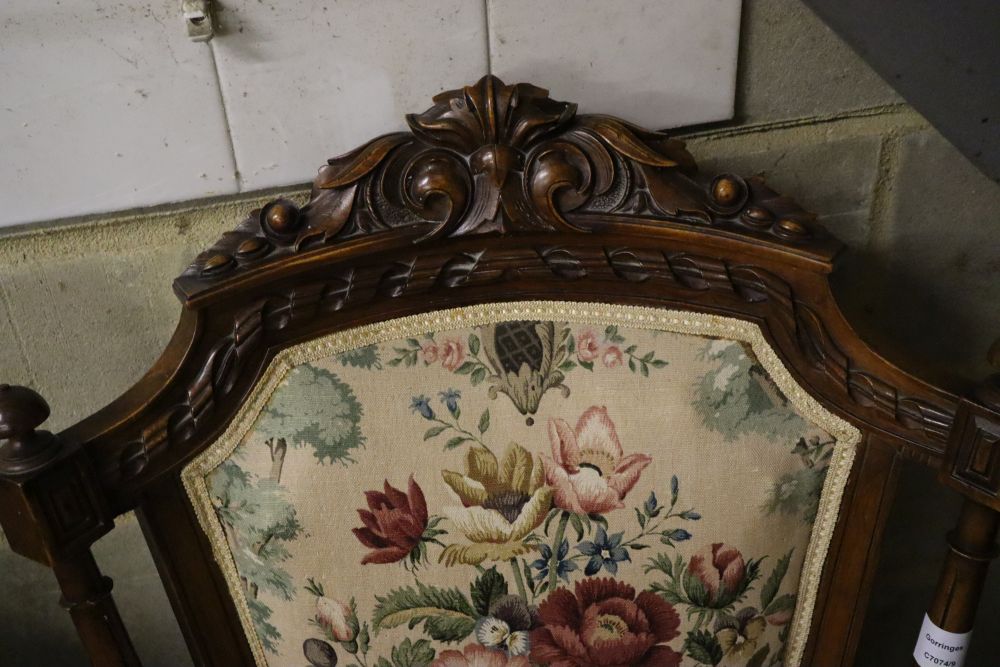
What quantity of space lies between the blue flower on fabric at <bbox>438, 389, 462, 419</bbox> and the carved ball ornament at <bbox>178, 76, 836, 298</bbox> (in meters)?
0.14

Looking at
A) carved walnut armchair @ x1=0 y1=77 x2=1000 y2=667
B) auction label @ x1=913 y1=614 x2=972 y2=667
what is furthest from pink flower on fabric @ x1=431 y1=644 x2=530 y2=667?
auction label @ x1=913 y1=614 x2=972 y2=667

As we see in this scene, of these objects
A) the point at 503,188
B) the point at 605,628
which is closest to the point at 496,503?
the point at 605,628

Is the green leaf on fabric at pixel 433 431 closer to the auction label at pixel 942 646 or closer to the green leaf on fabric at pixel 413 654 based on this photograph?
the green leaf on fabric at pixel 413 654

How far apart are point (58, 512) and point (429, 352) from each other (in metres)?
0.31

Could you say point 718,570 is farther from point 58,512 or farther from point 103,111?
point 103,111

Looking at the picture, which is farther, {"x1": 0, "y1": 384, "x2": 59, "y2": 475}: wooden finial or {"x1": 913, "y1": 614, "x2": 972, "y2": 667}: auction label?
{"x1": 913, "y1": 614, "x2": 972, "y2": 667}: auction label

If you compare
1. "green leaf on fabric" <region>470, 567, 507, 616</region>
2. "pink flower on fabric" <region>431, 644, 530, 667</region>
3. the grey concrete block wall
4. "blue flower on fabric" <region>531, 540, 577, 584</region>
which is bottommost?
"pink flower on fabric" <region>431, 644, 530, 667</region>

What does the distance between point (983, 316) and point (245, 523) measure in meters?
0.88

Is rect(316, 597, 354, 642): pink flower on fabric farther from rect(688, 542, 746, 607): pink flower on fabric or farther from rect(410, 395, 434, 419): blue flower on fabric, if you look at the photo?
rect(688, 542, 746, 607): pink flower on fabric

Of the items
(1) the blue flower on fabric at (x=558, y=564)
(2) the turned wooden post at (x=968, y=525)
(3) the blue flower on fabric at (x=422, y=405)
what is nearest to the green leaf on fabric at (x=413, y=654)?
(1) the blue flower on fabric at (x=558, y=564)

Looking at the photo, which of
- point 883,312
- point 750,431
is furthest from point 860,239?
point 750,431

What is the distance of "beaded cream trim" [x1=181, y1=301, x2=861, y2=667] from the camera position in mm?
694

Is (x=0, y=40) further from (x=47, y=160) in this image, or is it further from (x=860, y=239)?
(x=860, y=239)

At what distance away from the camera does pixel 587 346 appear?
2.35 ft
